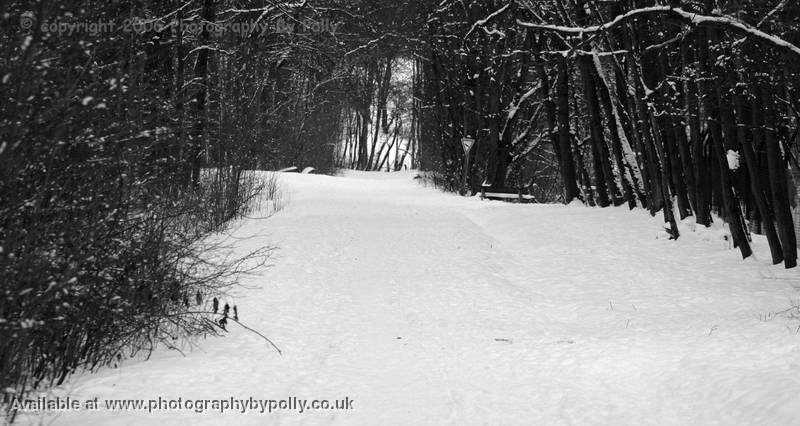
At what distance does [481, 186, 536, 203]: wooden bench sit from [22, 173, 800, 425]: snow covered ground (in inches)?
238

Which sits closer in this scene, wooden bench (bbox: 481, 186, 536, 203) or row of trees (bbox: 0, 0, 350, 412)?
row of trees (bbox: 0, 0, 350, 412)

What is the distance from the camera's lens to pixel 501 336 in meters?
6.93

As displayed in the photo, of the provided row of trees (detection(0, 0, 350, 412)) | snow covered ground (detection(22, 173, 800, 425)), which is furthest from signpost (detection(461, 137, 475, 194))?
row of trees (detection(0, 0, 350, 412))

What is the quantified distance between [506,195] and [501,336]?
12728 mm

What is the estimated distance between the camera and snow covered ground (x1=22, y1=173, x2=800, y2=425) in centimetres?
468

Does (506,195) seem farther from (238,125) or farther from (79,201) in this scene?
(79,201)

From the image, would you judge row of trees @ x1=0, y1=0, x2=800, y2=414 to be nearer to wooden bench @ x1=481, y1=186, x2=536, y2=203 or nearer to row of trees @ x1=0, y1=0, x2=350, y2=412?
row of trees @ x1=0, y1=0, x2=350, y2=412

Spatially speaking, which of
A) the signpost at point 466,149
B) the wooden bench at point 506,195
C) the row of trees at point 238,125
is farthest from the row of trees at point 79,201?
the signpost at point 466,149

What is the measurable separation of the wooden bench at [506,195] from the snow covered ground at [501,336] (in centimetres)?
605

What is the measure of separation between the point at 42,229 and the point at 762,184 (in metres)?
9.78

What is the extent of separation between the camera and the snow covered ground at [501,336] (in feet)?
15.3

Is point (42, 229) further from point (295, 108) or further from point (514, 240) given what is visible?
point (295, 108)

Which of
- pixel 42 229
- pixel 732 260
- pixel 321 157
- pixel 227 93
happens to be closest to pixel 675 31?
pixel 732 260

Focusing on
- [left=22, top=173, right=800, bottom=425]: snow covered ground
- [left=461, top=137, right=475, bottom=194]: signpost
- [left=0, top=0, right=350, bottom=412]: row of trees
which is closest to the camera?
[left=0, top=0, right=350, bottom=412]: row of trees
